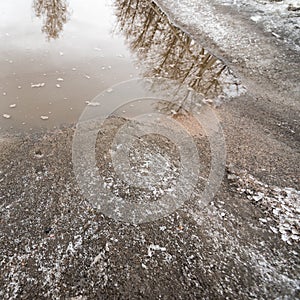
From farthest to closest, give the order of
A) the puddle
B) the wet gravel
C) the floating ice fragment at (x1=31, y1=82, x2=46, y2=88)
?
the floating ice fragment at (x1=31, y1=82, x2=46, y2=88) → the puddle → the wet gravel

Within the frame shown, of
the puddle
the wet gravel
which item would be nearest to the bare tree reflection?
the puddle

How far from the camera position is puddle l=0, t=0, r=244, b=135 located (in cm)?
412

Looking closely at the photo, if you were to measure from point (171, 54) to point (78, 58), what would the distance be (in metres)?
2.24

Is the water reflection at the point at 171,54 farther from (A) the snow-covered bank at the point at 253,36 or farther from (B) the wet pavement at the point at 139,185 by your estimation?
(A) the snow-covered bank at the point at 253,36

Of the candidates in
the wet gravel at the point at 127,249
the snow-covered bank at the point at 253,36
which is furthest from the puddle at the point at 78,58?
the wet gravel at the point at 127,249

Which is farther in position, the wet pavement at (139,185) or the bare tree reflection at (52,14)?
the bare tree reflection at (52,14)

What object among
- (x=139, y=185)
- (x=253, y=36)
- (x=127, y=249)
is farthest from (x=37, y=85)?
(x=253, y=36)

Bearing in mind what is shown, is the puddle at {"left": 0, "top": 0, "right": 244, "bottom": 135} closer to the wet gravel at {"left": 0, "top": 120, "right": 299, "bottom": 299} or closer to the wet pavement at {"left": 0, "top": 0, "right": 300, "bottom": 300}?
the wet pavement at {"left": 0, "top": 0, "right": 300, "bottom": 300}

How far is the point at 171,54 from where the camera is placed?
613cm

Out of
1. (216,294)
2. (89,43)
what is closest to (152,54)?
(89,43)

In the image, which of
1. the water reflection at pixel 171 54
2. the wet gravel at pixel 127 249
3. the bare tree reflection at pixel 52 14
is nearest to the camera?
the wet gravel at pixel 127 249

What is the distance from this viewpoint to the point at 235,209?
2.86 meters

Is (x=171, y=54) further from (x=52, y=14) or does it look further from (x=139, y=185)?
(x=139, y=185)

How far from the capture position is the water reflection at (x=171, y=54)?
5.21 meters
